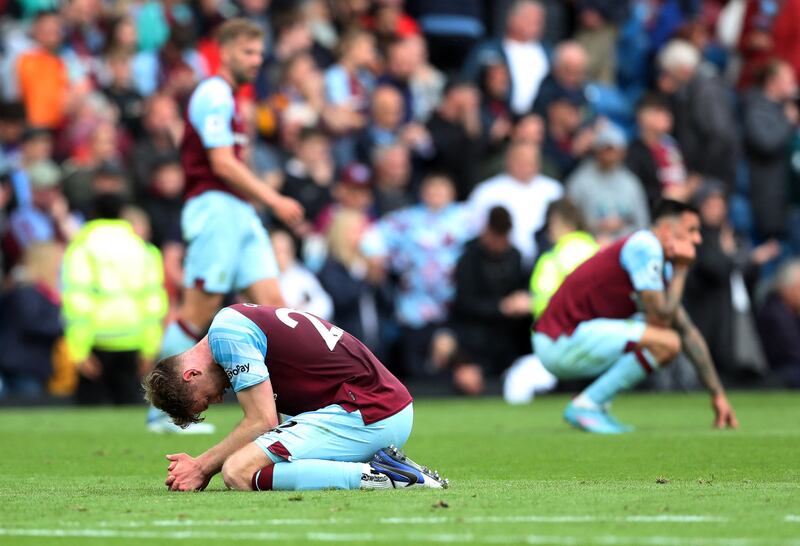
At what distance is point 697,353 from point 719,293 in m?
7.04

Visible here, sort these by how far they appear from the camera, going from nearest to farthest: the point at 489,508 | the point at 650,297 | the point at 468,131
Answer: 1. the point at 489,508
2. the point at 650,297
3. the point at 468,131

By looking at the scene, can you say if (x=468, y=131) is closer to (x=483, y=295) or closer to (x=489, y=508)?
(x=483, y=295)

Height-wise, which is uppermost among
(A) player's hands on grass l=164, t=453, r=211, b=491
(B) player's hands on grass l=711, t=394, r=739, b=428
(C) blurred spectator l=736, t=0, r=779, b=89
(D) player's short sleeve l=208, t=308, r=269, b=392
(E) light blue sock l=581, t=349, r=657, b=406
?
(C) blurred spectator l=736, t=0, r=779, b=89

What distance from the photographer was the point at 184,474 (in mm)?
8352

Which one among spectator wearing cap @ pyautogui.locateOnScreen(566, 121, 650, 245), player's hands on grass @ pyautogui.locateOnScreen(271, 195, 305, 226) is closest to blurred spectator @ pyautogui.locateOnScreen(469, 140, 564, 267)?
spectator wearing cap @ pyautogui.locateOnScreen(566, 121, 650, 245)

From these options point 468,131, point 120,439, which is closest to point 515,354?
point 468,131

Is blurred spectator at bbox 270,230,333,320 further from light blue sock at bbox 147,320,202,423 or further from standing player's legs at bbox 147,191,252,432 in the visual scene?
standing player's legs at bbox 147,191,252,432

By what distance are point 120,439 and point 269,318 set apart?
191 inches

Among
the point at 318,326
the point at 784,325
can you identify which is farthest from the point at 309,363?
the point at 784,325

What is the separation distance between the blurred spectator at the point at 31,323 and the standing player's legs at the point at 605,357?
654cm

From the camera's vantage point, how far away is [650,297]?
40.8ft

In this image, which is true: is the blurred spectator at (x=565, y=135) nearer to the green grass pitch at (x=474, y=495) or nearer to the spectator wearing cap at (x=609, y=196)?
the spectator wearing cap at (x=609, y=196)

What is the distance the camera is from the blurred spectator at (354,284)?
18.5 m

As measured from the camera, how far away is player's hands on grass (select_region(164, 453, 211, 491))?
8336 millimetres
